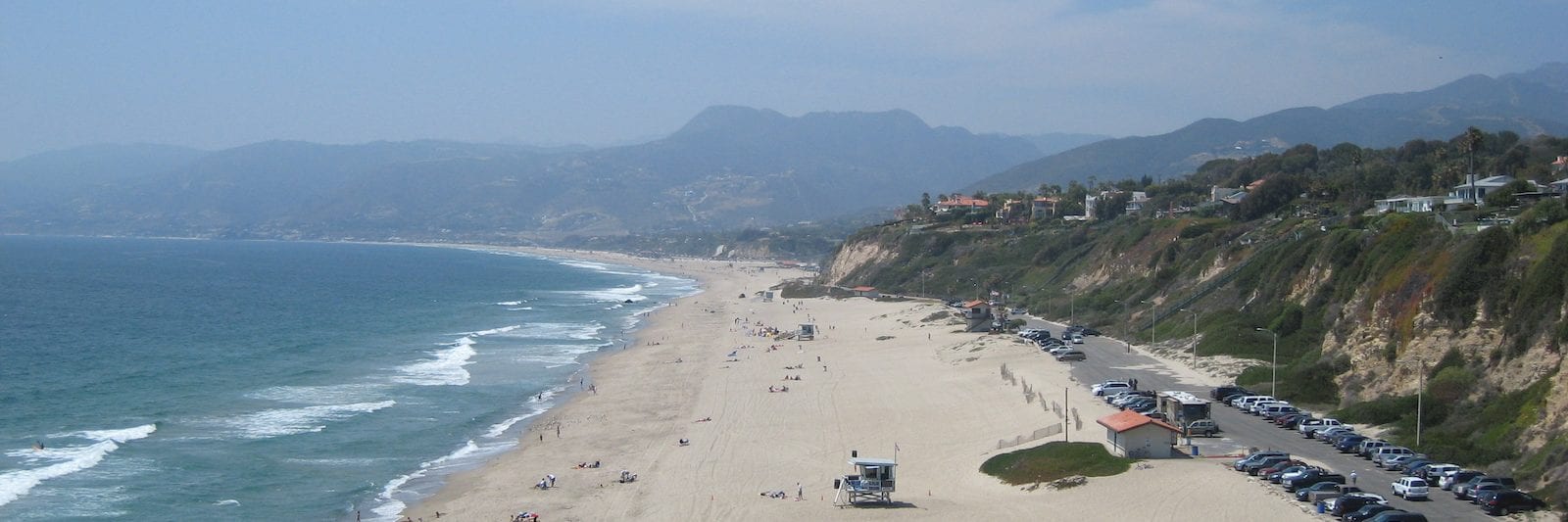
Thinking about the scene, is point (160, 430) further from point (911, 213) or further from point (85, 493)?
point (911, 213)

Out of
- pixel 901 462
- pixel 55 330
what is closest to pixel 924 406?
pixel 901 462

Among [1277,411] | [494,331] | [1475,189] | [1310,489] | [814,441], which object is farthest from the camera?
[494,331]

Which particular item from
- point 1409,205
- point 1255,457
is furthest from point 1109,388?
point 1409,205

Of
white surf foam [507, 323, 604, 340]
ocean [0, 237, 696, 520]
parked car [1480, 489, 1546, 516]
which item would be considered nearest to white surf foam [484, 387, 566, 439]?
ocean [0, 237, 696, 520]

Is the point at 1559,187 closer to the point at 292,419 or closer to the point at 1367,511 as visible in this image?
the point at 1367,511

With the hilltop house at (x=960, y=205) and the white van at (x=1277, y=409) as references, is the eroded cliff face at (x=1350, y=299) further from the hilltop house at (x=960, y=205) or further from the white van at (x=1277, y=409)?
the hilltop house at (x=960, y=205)

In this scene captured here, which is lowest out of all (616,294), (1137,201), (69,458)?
(616,294)
